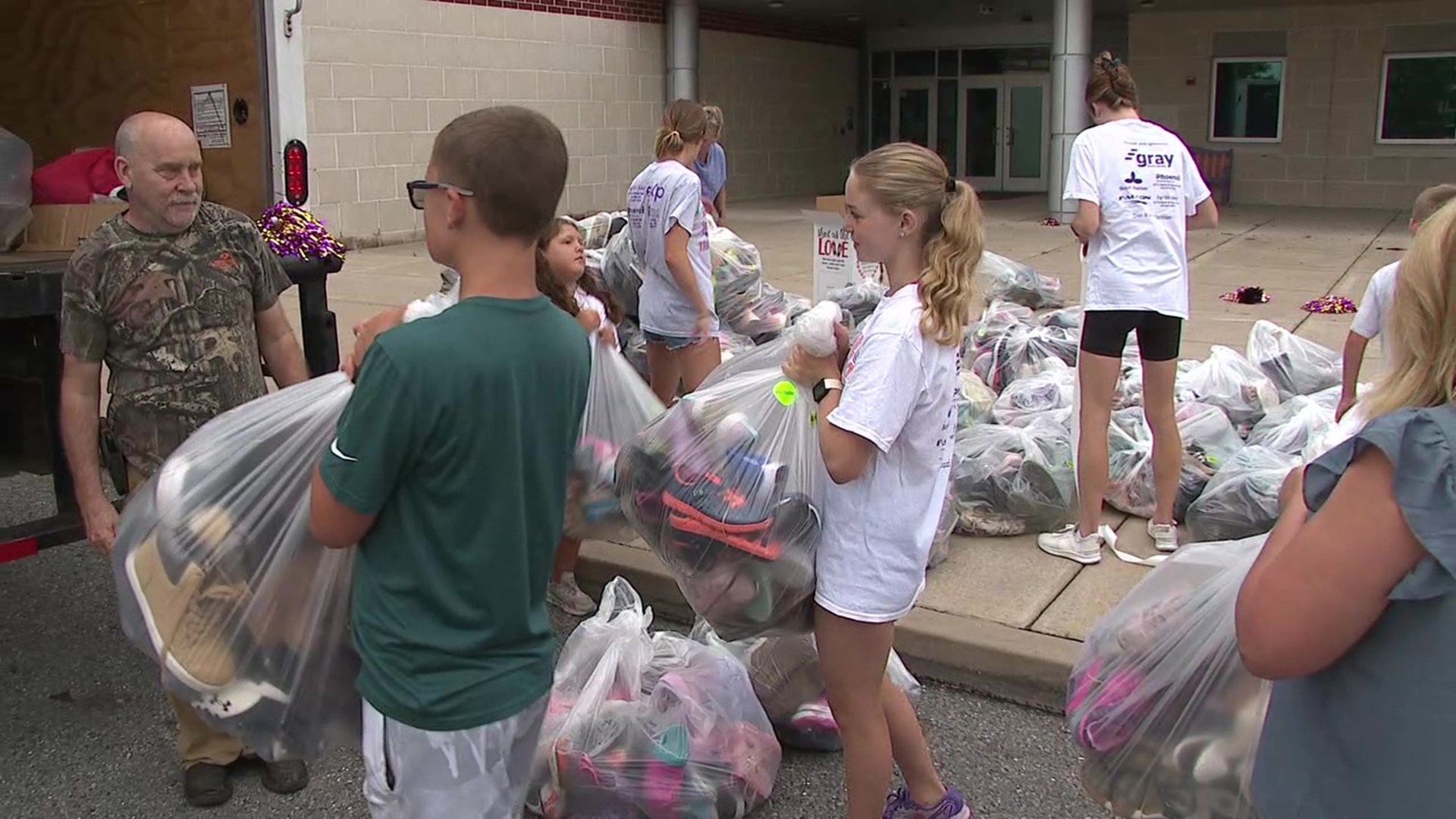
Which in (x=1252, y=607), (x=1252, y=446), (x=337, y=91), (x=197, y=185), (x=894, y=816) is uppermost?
(x=337, y=91)

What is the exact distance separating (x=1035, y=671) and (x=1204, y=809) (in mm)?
1636

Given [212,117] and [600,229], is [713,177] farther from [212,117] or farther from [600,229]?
[212,117]

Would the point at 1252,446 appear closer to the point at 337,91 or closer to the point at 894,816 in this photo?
the point at 894,816

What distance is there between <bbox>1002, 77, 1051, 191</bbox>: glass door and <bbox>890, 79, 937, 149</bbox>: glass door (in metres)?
A: 1.35

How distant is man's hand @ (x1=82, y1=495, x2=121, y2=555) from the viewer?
3062 mm

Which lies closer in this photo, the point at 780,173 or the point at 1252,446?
the point at 1252,446

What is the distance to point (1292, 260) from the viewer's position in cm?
1235

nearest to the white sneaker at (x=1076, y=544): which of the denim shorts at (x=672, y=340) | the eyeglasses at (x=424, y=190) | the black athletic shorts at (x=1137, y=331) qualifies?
the black athletic shorts at (x=1137, y=331)

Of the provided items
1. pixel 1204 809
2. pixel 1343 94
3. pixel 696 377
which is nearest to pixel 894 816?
pixel 1204 809

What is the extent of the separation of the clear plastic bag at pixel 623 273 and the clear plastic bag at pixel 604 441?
3229 mm

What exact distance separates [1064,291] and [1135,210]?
6.10 m

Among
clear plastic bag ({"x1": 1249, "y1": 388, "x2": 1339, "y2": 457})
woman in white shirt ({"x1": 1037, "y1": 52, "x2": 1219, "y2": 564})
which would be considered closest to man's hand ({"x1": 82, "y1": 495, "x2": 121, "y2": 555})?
woman in white shirt ({"x1": 1037, "y1": 52, "x2": 1219, "y2": 564})

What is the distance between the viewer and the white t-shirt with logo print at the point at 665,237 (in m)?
5.07

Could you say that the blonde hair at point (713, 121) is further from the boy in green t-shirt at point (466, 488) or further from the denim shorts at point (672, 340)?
the boy in green t-shirt at point (466, 488)
